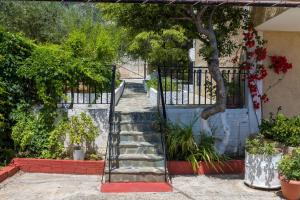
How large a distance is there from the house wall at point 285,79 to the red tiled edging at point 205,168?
2.04 metres

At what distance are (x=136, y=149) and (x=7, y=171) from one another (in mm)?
2818

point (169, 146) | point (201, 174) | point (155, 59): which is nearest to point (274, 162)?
point (201, 174)

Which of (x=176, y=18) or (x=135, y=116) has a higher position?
(x=176, y=18)

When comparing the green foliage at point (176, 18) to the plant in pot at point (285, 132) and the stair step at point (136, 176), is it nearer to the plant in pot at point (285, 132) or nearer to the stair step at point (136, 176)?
the plant in pot at point (285, 132)

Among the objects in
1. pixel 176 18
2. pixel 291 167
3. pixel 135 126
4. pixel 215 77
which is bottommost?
pixel 291 167

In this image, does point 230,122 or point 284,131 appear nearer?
point 284,131

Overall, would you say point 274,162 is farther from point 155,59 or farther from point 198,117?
point 155,59

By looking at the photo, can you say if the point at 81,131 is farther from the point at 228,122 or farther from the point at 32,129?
the point at 228,122

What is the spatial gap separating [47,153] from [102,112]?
5.26 ft

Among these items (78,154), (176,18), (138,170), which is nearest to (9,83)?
(78,154)

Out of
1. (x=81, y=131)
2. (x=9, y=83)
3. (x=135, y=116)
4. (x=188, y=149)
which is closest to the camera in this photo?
(x=188, y=149)

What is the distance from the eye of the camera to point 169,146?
952 centimetres

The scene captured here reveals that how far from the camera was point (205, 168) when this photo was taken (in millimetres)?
9445

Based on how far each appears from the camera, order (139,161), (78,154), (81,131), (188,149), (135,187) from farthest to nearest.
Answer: (81,131) → (78,154) → (188,149) → (139,161) → (135,187)
